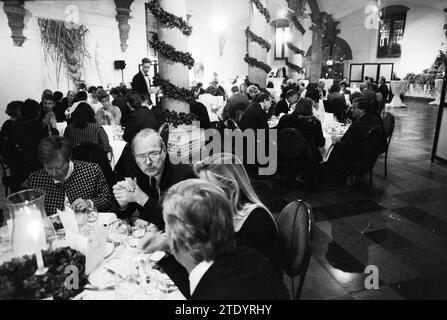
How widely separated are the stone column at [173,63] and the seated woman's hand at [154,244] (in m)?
3.35

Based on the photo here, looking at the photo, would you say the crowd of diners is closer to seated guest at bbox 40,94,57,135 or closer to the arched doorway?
seated guest at bbox 40,94,57,135

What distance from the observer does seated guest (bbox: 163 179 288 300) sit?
108 centimetres

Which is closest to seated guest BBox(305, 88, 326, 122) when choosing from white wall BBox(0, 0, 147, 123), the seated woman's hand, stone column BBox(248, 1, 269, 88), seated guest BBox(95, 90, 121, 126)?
stone column BBox(248, 1, 269, 88)

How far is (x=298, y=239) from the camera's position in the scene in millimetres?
1640

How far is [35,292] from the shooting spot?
4.18 feet

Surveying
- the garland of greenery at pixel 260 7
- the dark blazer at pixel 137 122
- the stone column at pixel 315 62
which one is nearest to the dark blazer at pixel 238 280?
the dark blazer at pixel 137 122

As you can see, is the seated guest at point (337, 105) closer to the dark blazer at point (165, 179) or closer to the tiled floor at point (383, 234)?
the tiled floor at point (383, 234)

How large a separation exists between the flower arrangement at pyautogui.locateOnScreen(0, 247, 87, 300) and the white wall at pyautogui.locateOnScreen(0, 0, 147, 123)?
8.01 m

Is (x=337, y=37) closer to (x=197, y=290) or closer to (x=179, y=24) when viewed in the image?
(x=179, y=24)

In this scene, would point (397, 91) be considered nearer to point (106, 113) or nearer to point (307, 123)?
point (307, 123)

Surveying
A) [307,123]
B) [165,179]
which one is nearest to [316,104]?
[307,123]

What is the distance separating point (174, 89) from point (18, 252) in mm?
3553

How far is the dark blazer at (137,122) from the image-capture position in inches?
165
